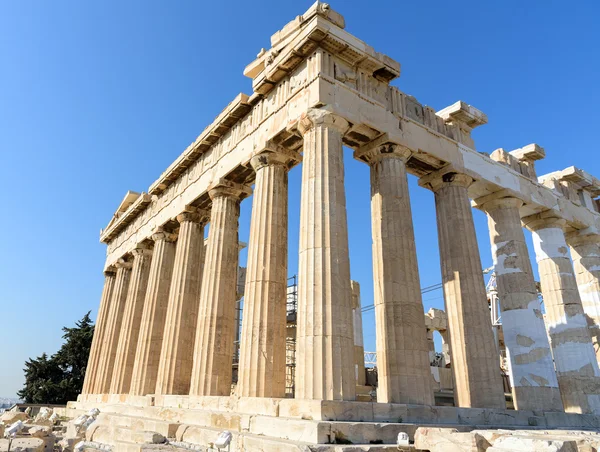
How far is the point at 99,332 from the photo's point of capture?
29.5 meters

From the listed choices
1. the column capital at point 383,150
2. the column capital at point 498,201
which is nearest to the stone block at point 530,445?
the column capital at point 383,150

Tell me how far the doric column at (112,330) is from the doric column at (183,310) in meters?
9.36

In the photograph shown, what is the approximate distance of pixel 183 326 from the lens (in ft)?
63.6

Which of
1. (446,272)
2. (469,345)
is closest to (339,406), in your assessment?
(469,345)

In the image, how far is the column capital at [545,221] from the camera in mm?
21734

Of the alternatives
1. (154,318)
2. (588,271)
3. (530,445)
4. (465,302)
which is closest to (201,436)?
(530,445)

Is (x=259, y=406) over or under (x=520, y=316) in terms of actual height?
under

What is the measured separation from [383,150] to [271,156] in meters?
3.91

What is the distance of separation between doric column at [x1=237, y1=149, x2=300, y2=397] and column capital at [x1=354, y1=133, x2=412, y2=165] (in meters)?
2.71

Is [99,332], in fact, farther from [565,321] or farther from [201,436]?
[565,321]

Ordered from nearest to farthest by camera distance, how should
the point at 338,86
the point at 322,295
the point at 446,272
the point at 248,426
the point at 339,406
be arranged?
the point at 339,406
the point at 248,426
the point at 322,295
the point at 338,86
the point at 446,272

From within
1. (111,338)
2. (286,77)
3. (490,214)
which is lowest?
(111,338)

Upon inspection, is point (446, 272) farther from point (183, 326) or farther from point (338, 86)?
point (183, 326)

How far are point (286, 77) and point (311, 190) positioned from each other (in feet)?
17.1
